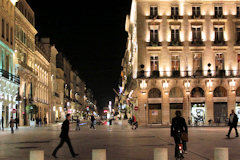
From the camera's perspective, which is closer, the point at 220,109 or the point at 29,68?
the point at 220,109

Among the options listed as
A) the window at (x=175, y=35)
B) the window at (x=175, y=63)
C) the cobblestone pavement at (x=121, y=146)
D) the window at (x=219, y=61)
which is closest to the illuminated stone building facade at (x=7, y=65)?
the window at (x=175, y=63)

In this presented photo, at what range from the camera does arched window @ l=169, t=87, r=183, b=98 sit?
59031 millimetres

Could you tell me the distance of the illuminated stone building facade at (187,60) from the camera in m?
58.6

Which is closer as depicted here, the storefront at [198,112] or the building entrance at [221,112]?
the building entrance at [221,112]

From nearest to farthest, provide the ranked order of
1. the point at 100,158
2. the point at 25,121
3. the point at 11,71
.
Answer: the point at 100,158 < the point at 11,71 < the point at 25,121

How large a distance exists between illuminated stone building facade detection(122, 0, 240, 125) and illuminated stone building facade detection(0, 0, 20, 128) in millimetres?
18538

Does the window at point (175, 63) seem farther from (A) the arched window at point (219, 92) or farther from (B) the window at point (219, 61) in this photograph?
(A) the arched window at point (219, 92)

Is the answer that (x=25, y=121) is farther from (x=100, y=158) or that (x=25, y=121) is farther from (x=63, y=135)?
(x=100, y=158)

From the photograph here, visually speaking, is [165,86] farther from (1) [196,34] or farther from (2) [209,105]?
(1) [196,34]

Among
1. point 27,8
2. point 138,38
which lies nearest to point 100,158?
point 138,38

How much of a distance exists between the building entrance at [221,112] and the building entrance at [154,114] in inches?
335

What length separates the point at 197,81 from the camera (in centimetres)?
5881

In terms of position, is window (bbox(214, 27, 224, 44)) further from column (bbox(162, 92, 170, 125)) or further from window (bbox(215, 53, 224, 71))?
column (bbox(162, 92, 170, 125))

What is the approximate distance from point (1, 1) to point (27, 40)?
19953 mm
